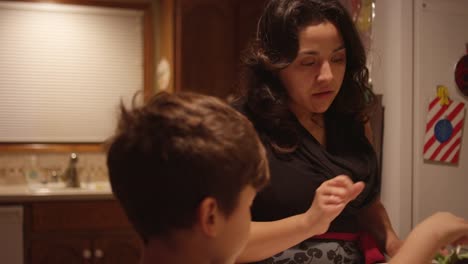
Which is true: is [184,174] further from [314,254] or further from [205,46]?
[205,46]

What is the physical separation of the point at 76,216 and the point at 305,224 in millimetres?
1843

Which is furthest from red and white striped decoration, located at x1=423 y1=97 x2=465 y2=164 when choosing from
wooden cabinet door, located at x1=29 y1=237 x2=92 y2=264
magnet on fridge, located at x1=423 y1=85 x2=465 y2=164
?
wooden cabinet door, located at x1=29 y1=237 x2=92 y2=264

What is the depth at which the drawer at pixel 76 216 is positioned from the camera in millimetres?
2324

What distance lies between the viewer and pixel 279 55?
94 centimetres

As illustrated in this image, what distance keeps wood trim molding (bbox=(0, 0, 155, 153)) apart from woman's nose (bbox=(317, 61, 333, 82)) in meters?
1.98

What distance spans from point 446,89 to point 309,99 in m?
0.58

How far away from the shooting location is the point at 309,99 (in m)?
0.94

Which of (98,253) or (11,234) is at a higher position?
(11,234)

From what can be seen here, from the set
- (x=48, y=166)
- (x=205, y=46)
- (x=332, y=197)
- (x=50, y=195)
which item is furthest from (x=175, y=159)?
(x=48, y=166)

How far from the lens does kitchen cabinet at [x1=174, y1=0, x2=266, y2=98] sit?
266 cm

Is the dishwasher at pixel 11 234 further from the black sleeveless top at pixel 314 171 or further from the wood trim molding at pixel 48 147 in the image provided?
the black sleeveless top at pixel 314 171

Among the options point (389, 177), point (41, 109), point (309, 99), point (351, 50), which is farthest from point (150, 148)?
point (41, 109)

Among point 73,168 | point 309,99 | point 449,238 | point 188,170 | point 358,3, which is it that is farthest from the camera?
point 73,168

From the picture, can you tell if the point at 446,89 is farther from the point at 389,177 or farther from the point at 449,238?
the point at 449,238
